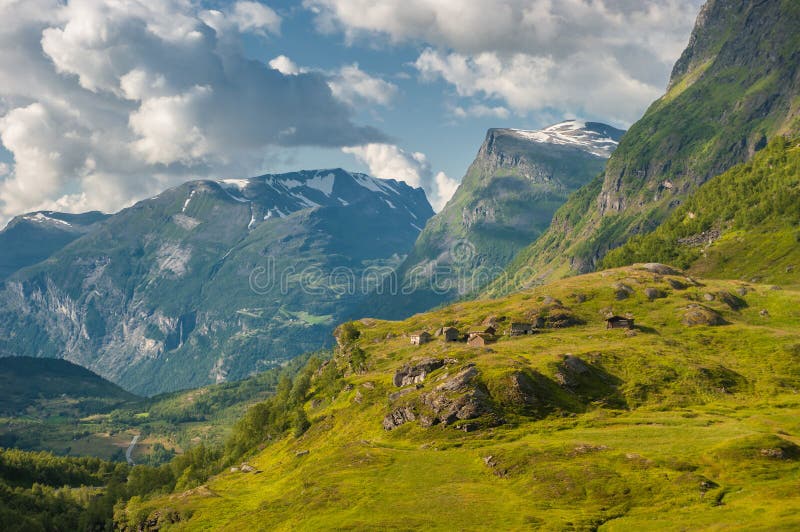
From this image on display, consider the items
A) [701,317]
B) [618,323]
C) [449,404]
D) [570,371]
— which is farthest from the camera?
[618,323]

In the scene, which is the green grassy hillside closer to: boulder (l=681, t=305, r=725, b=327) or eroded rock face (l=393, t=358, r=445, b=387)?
eroded rock face (l=393, t=358, r=445, b=387)

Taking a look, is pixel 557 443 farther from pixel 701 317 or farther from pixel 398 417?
pixel 701 317

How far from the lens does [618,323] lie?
632ft

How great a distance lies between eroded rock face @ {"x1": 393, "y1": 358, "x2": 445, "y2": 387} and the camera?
563 feet

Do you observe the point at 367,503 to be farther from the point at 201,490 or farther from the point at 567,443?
the point at 201,490

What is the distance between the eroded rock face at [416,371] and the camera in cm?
17175

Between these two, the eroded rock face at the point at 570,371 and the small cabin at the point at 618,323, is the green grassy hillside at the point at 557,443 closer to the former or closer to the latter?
the eroded rock face at the point at 570,371

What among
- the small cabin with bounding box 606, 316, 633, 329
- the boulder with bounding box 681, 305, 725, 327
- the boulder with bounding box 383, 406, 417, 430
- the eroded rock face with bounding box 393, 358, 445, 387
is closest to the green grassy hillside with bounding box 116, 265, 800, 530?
the boulder with bounding box 383, 406, 417, 430

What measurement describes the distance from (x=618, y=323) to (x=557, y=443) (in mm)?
88480

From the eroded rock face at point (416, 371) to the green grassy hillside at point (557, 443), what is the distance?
18.6 inches

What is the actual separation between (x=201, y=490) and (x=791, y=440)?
130m

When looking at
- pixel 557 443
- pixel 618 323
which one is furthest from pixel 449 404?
pixel 618 323

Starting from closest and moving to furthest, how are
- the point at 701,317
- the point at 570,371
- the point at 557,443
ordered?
the point at 557,443 → the point at 570,371 → the point at 701,317

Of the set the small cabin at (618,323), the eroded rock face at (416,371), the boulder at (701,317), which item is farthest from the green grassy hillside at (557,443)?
the small cabin at (618,323)
